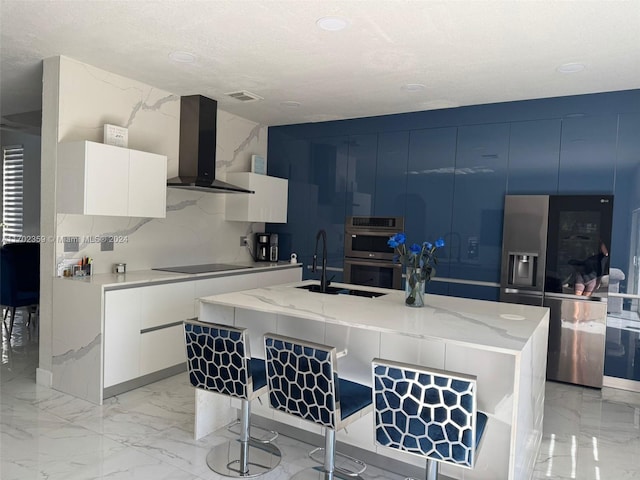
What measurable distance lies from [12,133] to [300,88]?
553 centimetres

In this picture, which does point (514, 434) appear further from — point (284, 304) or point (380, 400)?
point (284, 304)

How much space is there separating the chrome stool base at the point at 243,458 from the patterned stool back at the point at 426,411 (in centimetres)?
98

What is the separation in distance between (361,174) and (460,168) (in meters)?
1.14

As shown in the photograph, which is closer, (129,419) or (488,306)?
(488,306)

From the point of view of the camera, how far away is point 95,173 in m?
3.46

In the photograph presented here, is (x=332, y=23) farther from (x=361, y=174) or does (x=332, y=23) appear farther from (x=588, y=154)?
(x=588, y=154)

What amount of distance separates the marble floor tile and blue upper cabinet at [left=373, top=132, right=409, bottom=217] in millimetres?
2348

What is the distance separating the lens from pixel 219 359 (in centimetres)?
231

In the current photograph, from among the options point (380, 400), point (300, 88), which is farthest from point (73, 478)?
point (300, 88)

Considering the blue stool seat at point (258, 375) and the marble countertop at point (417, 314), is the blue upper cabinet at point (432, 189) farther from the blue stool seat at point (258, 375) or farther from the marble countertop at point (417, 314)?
the blue stool seat at point (258, 375)

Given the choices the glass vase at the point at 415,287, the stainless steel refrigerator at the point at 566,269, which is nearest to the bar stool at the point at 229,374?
the glass vase at the point at 415,287

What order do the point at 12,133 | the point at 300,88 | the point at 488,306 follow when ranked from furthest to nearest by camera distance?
the point at 12,133
the point at 300,88
the point at 488,306

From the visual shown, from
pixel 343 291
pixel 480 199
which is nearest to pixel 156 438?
pixel 343 291

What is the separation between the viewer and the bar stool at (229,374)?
226cm
